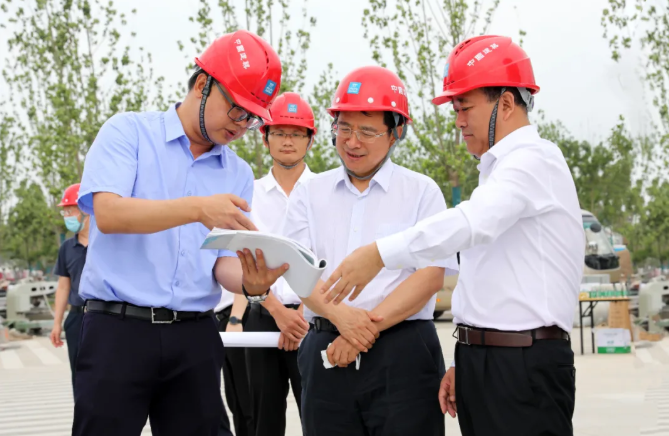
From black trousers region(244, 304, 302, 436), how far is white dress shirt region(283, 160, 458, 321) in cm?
132

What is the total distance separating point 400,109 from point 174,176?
1040mm

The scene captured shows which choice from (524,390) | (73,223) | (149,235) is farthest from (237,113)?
Answer: (73,223)

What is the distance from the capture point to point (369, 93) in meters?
3.61

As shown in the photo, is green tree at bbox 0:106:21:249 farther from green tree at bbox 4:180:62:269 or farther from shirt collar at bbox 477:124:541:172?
shirt collar at bbox 477:124:541:172

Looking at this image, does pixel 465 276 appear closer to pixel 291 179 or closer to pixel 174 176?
pixel 174 176

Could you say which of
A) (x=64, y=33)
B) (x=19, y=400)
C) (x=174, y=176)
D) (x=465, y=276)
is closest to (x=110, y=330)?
(x=174, y=176)

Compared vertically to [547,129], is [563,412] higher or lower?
lower

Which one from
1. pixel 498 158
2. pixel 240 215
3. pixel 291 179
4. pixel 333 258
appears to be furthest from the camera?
pixel 291 179

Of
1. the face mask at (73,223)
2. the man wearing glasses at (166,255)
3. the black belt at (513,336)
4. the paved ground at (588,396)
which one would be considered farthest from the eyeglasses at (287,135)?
the face mask at (73,223)

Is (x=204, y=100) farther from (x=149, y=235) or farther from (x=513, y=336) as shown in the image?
(x=513, y=336)

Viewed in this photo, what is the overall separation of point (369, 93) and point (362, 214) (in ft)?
1.65

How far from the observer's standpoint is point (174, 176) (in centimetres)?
319

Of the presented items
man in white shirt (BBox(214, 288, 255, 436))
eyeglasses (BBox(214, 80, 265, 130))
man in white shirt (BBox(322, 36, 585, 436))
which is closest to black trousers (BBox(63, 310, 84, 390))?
man in white shirt (BBox(214, 288, 255, 436))

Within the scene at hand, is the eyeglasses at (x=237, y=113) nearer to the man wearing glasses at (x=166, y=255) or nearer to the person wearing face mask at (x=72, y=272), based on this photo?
the man wearing glasses at (x=166, y=255)
